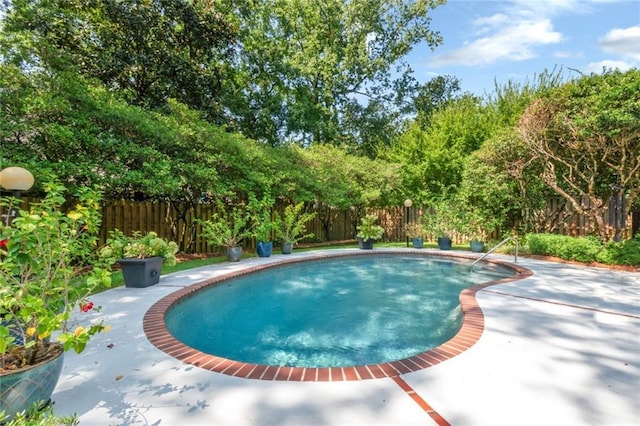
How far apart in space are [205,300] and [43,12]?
1068 centimetres

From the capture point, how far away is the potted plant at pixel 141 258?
18.4 feet

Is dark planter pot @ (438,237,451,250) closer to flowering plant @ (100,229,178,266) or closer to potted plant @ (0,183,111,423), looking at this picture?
flowering plant @ (100,229,178,266)

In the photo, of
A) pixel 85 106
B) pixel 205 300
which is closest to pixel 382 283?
pixel 205 300

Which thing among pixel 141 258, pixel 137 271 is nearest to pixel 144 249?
pixel 141 258

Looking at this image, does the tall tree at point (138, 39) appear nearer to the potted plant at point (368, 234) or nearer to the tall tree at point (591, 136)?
the potted plant at point (368, 234)

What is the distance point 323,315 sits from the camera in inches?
207

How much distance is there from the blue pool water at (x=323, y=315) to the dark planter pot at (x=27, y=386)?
181 centimetres

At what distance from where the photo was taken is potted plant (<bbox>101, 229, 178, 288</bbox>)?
18.4 feet

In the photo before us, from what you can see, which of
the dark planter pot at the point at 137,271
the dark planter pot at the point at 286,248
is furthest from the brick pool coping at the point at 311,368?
the dark planter pot at the point at 286,248

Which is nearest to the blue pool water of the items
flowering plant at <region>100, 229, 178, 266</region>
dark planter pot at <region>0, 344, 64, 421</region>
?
flowering plant at <region>100, 229, 178, 266</region>

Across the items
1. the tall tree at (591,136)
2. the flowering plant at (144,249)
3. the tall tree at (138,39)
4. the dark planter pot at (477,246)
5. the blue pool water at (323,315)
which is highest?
the tall tree at (138,39)

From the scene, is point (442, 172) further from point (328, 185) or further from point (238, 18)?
point (238, 18)

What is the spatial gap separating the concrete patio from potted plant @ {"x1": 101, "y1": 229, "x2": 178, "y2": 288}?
2.06 meters

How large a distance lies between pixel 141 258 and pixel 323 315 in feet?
10.9
